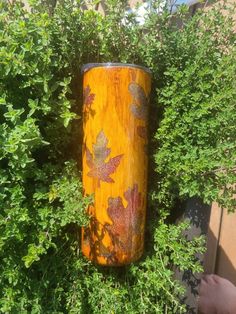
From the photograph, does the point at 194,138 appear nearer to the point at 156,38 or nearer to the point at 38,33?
the point at 156,38

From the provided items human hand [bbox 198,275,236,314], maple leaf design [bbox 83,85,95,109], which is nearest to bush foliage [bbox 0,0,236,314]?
maple leaf design [bbox 83,85,95,109]

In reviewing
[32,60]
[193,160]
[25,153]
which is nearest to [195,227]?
[193,160]

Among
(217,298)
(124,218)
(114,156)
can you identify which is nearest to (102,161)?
(114,156)

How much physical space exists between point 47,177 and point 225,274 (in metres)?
1.24

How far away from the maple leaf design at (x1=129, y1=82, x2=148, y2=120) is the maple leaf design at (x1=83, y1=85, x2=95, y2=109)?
0.12 meters

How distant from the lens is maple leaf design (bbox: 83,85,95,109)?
3.93ft

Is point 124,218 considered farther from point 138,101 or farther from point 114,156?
point 138,101

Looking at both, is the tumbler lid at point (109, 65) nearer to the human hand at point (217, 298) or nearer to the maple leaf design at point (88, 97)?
the maple leaf design at point (88, 97)

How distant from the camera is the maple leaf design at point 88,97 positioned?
3.93ft

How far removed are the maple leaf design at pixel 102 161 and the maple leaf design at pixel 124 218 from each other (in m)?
0.07

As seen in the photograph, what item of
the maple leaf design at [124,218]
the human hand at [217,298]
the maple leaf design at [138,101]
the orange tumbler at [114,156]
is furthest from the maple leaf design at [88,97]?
the human hand at [217,298]

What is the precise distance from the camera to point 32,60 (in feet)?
3.76

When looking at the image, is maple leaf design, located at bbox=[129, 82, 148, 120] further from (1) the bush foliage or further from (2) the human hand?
(2) the human hand

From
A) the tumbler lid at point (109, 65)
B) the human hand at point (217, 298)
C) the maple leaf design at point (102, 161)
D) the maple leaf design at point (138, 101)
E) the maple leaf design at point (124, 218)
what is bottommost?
the human hand at point (217, 298)
